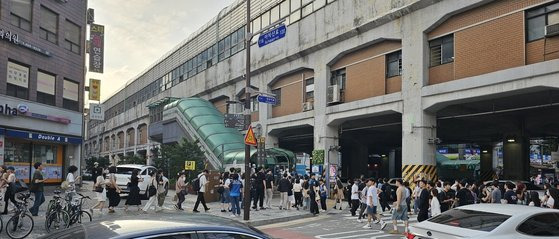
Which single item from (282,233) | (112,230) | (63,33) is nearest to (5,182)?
(282,233)

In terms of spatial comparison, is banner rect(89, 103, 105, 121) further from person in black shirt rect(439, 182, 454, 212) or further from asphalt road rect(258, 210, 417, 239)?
person in black shirt rect(439, 182, 454, 212)

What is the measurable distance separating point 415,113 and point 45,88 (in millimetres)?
20238

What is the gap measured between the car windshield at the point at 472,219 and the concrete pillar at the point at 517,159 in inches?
1021

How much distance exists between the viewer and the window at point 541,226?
8.01 meters

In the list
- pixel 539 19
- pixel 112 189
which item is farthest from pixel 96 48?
pixel 539 19

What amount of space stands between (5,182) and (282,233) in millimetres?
8519

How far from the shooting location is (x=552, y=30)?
18328 mm

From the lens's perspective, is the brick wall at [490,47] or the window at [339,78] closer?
the brick wall at [490,47]

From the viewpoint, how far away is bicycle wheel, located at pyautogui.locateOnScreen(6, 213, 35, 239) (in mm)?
11758

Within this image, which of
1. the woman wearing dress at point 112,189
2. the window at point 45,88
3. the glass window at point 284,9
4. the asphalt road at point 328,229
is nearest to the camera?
the asphalt road at point 328,229

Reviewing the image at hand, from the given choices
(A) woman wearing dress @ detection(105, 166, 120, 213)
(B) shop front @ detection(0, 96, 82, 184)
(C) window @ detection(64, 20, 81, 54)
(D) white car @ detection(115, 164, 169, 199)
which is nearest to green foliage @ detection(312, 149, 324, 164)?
(D) white car @ detection(115, 164, 169, 199)

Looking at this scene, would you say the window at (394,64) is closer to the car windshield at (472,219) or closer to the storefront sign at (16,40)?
the car windshield at (472,219)

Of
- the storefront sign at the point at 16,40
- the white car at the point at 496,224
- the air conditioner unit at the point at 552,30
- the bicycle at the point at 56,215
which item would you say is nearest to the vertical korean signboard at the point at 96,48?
the storefront sign at the point at 16,40

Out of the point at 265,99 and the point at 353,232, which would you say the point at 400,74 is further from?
the point at 353,232
